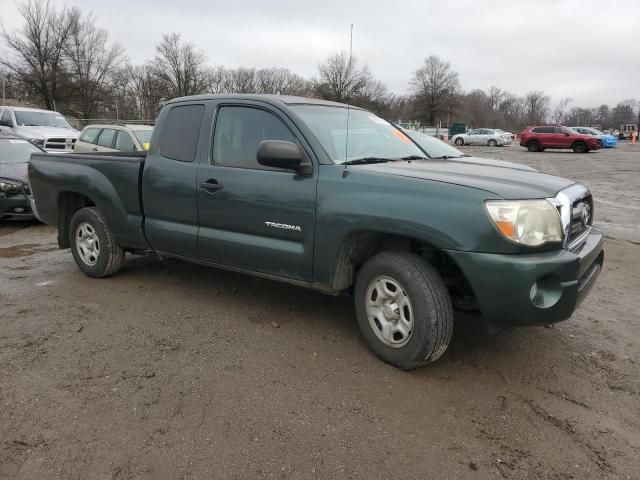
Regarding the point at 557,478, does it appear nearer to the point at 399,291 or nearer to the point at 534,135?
the point at 399,291

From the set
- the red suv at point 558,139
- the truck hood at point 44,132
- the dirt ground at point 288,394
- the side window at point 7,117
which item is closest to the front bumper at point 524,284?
the dirt ground at point 288,394

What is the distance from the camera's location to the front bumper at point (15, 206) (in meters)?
8.35

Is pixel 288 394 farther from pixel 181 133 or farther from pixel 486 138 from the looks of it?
pixel 486 138

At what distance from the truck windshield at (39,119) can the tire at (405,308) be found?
53.1ft

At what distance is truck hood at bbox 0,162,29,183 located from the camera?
864cm

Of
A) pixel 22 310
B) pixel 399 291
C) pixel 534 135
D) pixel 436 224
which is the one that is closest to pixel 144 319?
pixel 22 310

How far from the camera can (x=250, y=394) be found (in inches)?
121

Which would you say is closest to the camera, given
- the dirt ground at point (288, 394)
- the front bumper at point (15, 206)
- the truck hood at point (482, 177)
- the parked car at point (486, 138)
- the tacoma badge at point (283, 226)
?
the dirt ground at point (288, 394)

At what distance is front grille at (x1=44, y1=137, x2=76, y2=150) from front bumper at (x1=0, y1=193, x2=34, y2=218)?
6.96 m

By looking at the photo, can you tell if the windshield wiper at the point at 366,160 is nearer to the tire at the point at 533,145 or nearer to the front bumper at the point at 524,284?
the front bumper at the point at 524,284

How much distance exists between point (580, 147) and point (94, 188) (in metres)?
32.6

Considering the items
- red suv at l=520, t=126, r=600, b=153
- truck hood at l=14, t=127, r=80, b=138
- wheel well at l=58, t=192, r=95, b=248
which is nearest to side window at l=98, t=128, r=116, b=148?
truck hood at l=14, t=127, r=80, b=138

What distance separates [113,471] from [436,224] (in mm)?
2115

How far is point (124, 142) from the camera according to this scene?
11.1m
